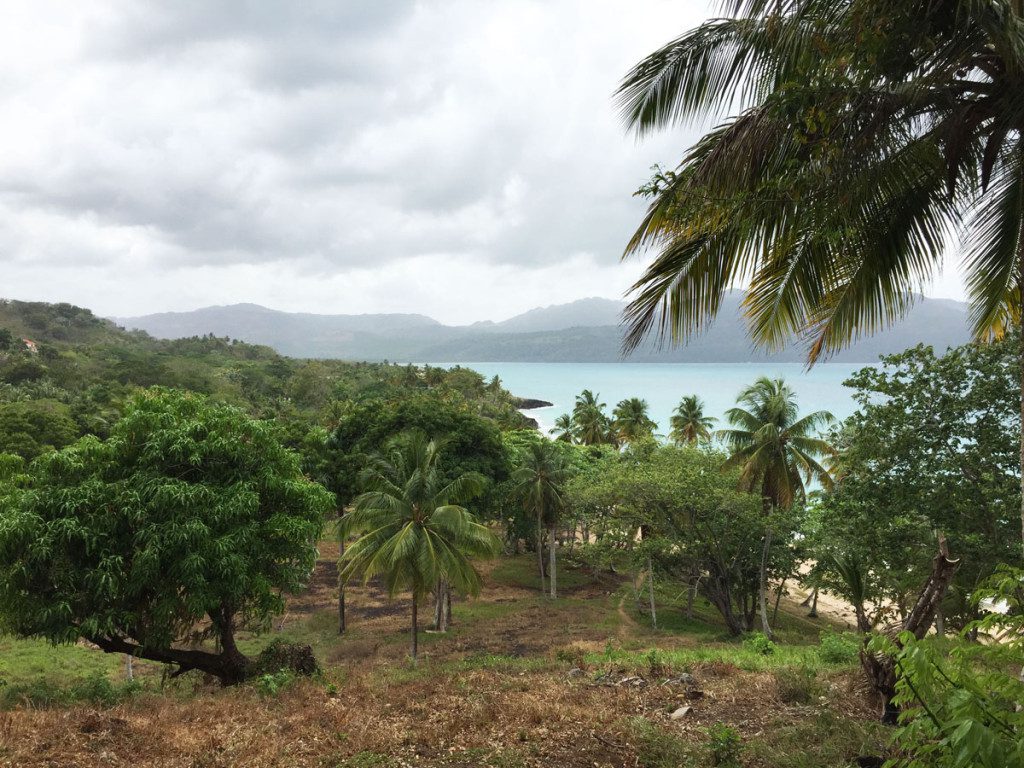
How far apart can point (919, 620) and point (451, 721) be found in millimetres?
4739

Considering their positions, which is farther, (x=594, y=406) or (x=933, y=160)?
(x=594, y=406)

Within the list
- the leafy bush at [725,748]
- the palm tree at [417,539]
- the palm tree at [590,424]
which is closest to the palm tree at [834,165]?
the leafy bush at [725,748]

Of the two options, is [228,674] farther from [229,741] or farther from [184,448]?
[229,741]

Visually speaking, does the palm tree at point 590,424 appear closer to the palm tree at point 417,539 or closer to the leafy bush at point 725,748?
the palm tree at point 417,539

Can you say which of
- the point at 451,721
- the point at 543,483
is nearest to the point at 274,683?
the point at 451,721

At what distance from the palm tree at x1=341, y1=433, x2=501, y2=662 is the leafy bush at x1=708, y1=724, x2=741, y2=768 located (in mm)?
9581

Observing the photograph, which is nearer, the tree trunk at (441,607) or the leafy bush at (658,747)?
the leafy bush at (658,747)

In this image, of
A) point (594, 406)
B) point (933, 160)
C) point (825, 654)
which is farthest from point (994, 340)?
point (594, 406)

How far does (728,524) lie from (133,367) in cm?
6876

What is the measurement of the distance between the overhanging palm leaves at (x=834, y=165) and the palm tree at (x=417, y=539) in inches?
444

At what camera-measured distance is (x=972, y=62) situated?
3.61 meters

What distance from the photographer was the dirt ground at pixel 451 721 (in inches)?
221

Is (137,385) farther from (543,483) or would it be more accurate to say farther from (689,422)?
(689,422)

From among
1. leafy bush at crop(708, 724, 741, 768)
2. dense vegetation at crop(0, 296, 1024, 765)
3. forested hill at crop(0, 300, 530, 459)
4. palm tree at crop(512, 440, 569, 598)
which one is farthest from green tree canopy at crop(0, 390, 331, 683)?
palm tree at crop(512, 440, 569, 598)
